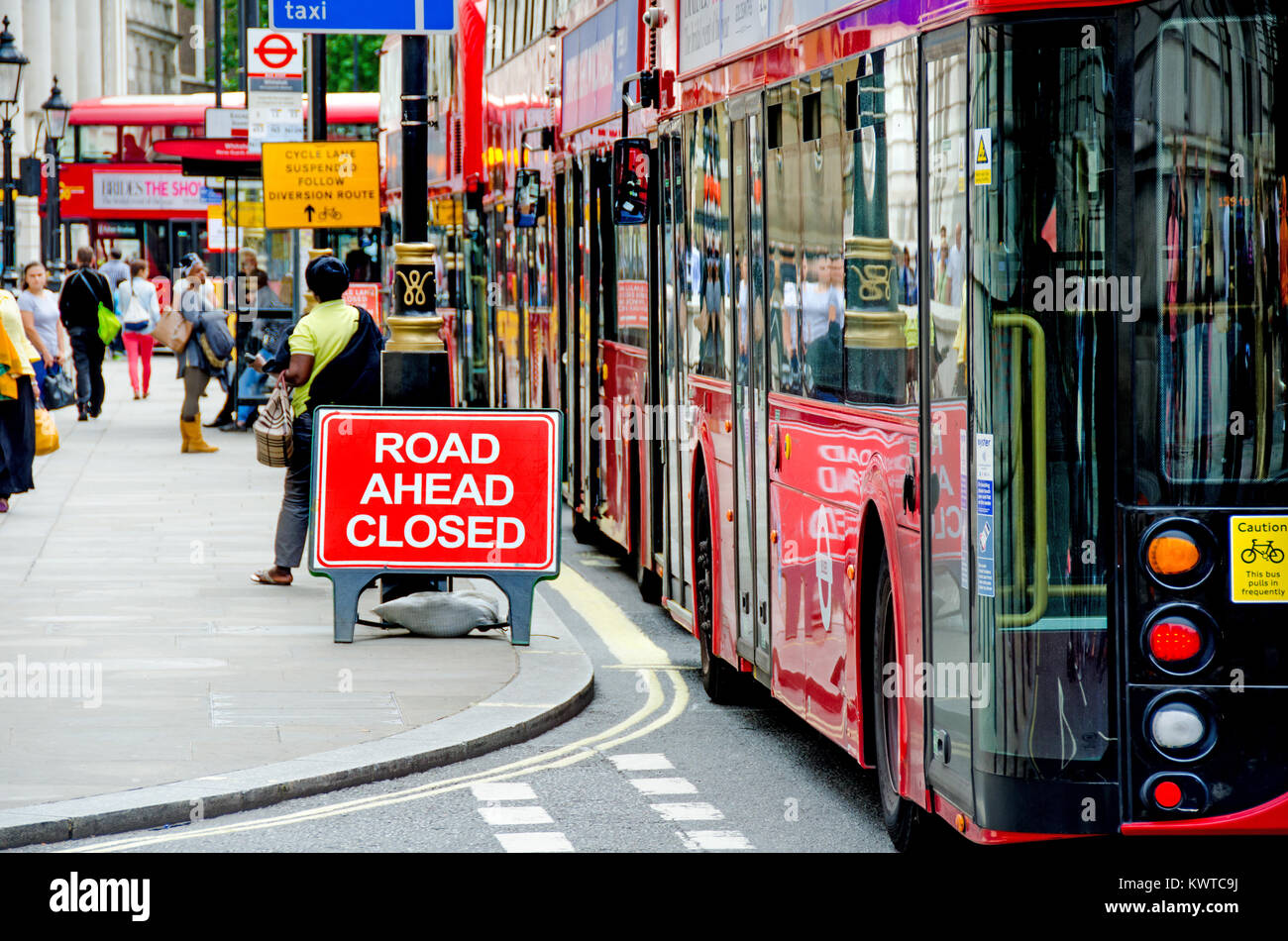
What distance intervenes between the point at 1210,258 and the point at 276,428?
704 cm

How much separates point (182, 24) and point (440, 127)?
70.3 metres

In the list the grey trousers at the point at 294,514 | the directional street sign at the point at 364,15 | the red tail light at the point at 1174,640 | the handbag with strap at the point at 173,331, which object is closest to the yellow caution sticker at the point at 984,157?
the red tail light at the point at 1174,640

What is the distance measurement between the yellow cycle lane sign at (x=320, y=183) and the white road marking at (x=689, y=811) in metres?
15.4

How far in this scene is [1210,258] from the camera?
512 centimetres

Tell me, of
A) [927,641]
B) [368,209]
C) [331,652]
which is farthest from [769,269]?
[368,209]

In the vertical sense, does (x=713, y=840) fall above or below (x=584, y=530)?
below

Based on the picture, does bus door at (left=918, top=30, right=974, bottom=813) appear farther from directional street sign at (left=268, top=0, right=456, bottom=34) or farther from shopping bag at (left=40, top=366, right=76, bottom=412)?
shopping bag at (left=40, top=366, right=76, bottom=412)

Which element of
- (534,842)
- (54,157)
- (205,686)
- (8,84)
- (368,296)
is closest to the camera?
(534,842)

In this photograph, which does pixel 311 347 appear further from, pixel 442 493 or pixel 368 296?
pixel 368 296

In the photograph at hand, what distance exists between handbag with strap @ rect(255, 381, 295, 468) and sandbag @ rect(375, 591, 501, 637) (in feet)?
4.24

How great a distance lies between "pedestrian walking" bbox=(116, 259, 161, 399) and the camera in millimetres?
29266

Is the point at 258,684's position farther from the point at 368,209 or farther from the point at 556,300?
the point at 368,209

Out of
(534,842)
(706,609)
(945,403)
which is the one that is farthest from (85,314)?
(945,403)

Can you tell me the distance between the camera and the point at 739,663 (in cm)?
871
